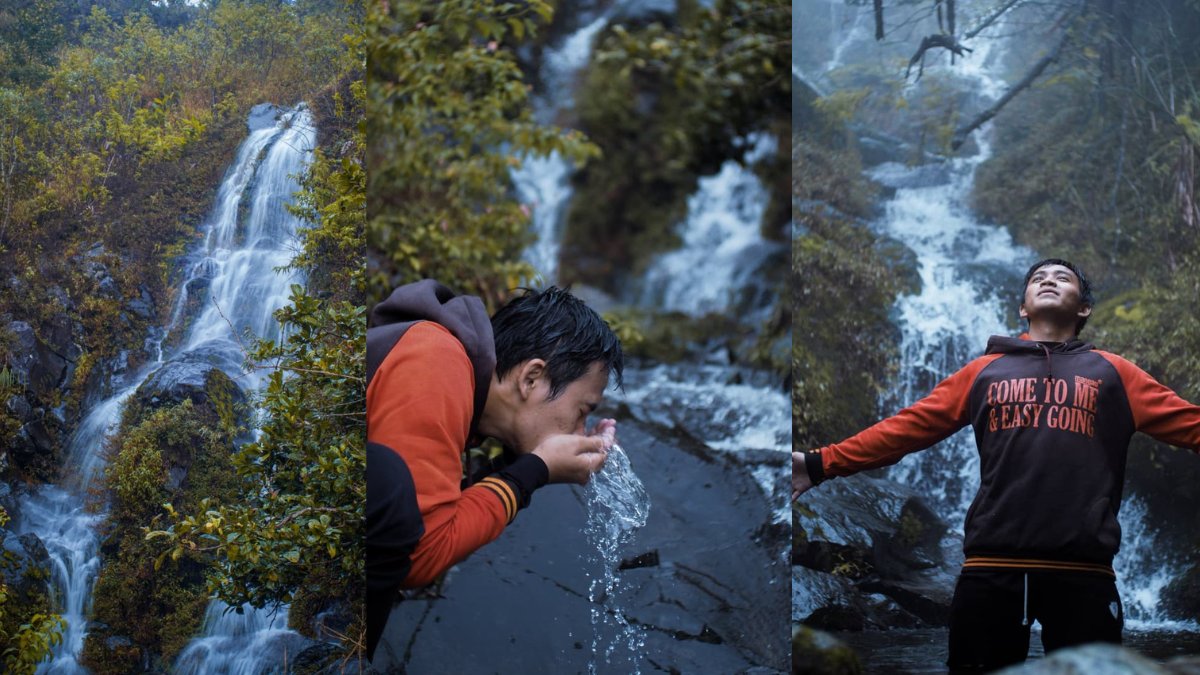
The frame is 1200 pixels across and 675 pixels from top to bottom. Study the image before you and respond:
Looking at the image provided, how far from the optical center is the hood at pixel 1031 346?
7.73ft

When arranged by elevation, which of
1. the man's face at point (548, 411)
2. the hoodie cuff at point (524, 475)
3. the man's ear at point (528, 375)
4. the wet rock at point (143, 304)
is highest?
the wet rock at point (143, 304)

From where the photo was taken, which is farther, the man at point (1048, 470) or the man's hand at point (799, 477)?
the man's hand at point (799, 477)

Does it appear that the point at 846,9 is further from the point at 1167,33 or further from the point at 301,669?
the point at 301,669

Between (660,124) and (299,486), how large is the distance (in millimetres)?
1768

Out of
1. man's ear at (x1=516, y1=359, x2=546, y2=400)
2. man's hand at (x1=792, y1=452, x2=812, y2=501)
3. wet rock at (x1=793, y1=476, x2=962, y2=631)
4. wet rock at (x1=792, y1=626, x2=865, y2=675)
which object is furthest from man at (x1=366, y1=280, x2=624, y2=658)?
wet rock at (x1=792, y1=626, x2=865, y2=675)

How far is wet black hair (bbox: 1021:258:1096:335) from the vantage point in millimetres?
2428

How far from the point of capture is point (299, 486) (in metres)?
2.56

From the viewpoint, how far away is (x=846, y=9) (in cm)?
273

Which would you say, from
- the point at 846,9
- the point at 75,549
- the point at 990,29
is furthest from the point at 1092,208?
the point at 75,549

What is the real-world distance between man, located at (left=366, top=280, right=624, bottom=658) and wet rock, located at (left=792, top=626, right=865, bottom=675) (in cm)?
75

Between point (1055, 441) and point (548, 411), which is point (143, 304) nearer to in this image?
point (548, 411)

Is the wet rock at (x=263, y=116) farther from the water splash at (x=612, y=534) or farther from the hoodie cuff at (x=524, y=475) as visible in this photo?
the water splash at (x=612, y=534)

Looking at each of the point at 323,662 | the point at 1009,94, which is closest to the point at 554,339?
the point at 323,662

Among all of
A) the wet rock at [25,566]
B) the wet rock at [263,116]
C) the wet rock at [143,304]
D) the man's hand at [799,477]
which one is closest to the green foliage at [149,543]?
the wet rock at [25,566]
